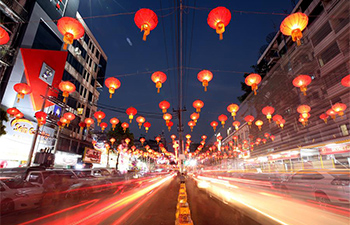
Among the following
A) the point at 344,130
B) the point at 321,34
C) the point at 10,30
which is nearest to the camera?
the point at 344,130

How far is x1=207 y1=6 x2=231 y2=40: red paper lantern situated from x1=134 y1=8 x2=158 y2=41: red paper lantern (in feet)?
6.48

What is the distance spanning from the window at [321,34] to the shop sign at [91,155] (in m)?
32.4

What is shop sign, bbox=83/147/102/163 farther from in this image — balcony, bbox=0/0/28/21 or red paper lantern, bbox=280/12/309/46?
red paper lantern, bbox=280/12/309/46

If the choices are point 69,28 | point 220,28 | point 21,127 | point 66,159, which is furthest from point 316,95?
point 66,159

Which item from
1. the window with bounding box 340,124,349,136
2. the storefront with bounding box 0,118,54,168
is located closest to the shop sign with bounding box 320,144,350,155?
the window with bounding box 340,124,349,136

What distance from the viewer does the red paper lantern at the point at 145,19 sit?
Answer: 562 centimetres

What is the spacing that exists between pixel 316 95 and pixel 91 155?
30.3 metres

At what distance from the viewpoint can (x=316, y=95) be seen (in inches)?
625

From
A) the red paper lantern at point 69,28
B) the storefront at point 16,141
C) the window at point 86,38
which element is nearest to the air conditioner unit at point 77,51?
the window at point 86,38

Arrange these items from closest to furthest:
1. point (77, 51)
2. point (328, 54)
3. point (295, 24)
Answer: point (295, 24) → point (328, 54) → point (77, 51)

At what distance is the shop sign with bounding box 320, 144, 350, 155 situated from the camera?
34.1 ft

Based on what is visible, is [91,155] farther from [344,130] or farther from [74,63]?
[344,130]

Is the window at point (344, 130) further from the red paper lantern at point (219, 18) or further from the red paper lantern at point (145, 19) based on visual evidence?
the red paper lantern at point (145, 19)

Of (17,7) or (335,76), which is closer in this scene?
(335,76)
